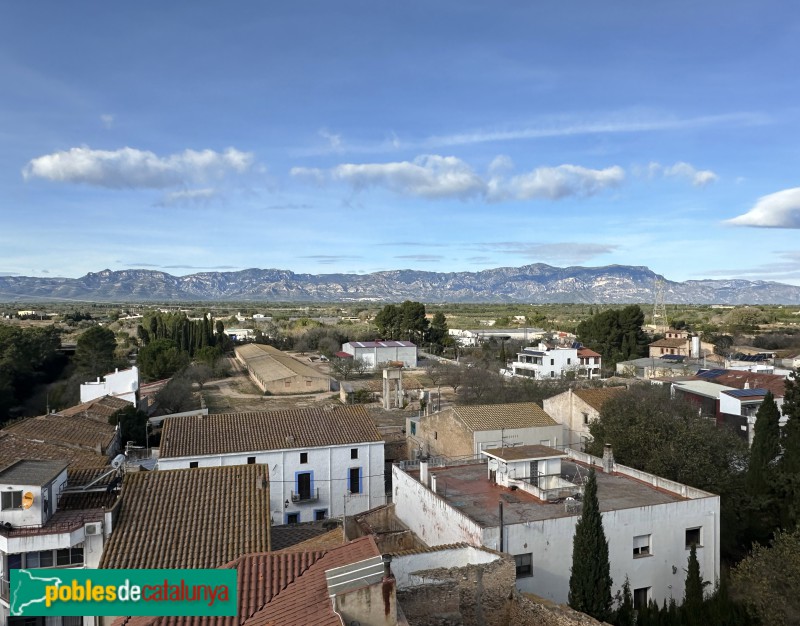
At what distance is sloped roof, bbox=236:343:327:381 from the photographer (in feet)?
167

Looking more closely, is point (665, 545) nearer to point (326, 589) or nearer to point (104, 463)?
point (326, 589)

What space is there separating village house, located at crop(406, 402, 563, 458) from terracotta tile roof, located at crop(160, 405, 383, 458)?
13.3 feet

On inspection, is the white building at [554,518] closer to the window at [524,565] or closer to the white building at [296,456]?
the window at [524,565]

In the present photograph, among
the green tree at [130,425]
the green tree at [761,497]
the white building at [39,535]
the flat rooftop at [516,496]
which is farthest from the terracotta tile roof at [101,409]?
the green tree at [761,497]

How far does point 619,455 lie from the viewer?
22.2 m

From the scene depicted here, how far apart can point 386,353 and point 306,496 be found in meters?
43.8

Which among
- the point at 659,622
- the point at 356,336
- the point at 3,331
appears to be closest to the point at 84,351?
the point at 3,331

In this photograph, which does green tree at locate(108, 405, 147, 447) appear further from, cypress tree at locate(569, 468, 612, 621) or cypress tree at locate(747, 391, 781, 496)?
cypress tree at locate(747, 391, 781, 496)

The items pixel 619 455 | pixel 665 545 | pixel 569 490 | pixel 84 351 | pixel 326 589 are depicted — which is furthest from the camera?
pixel 84 351

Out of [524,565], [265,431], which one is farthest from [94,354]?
[524,565]

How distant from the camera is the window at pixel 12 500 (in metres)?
13.2

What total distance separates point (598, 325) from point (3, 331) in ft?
184

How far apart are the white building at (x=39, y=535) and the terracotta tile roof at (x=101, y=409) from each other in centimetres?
1780

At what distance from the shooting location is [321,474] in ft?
73.2
